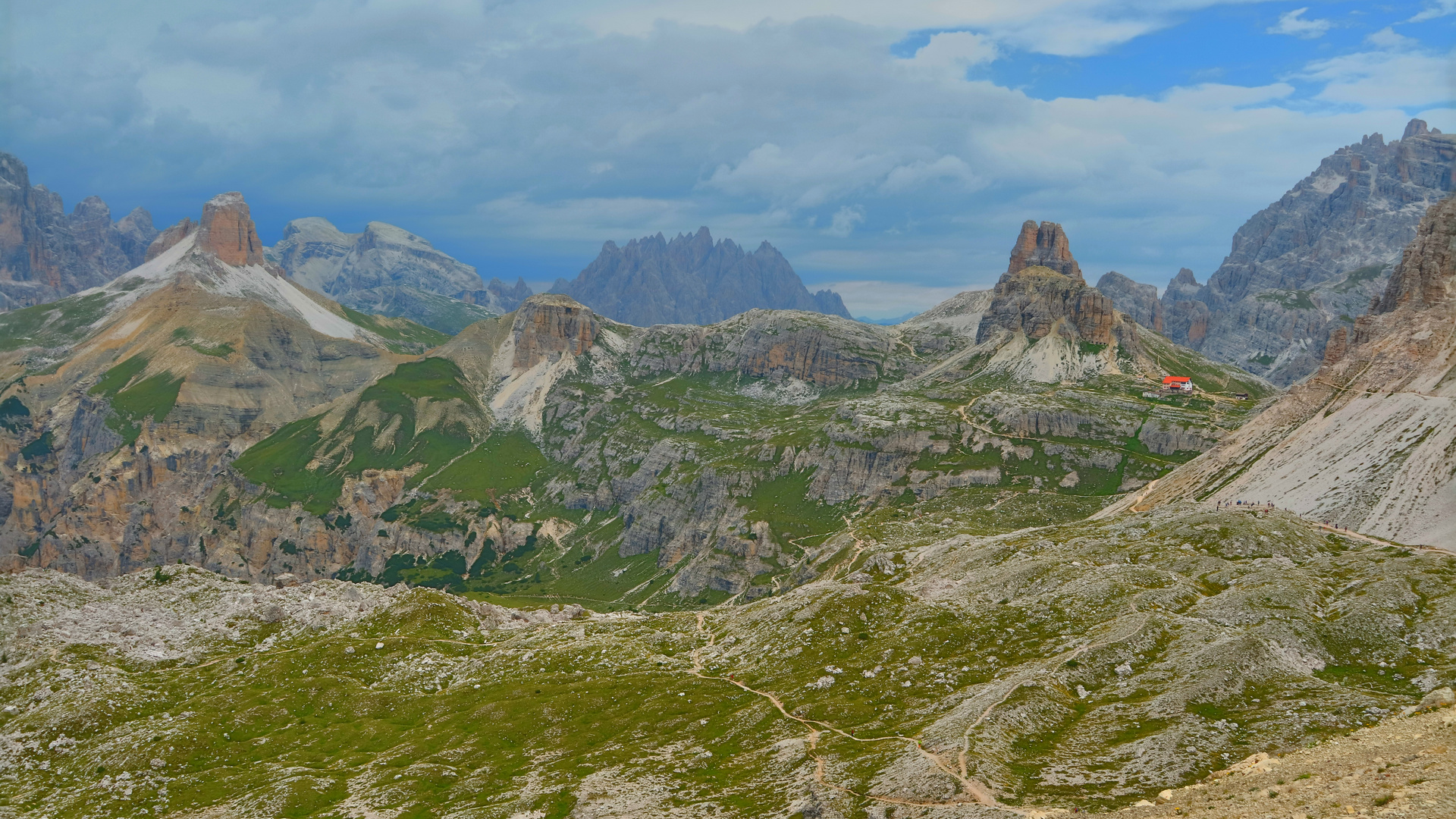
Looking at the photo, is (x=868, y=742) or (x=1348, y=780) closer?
(x=1348, y=780)

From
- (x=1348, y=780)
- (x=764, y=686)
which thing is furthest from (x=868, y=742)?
(x=1348, y=780)

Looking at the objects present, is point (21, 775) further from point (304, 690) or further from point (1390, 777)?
point (1390, 777)

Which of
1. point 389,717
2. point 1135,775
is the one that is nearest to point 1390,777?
point 1135,775

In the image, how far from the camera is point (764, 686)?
13325cm

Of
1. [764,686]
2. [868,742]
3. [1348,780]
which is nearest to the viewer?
[1348,780]

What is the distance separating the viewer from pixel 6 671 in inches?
5758

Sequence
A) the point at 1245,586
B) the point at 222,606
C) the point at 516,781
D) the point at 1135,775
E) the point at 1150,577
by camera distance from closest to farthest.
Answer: the point at 1135,775 < the point at 516,781 < the point at 1245,586 < the point at 1150,577 < the point at 222,606

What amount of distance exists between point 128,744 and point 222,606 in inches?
2375

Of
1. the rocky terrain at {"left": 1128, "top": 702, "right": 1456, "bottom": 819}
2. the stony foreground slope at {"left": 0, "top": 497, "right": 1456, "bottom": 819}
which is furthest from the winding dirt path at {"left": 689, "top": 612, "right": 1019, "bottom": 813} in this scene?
the rocky terrain at {"left": 1128, "top": 702, "right": 1456, "bottom": 819}

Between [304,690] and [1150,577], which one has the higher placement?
[1150,577]

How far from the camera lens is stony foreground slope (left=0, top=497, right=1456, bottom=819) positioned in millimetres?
91312

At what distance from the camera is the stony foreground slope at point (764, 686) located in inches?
3595

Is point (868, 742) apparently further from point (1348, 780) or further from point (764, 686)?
point (1348, 780)

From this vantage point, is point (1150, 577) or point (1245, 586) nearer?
point (1245, 586)
